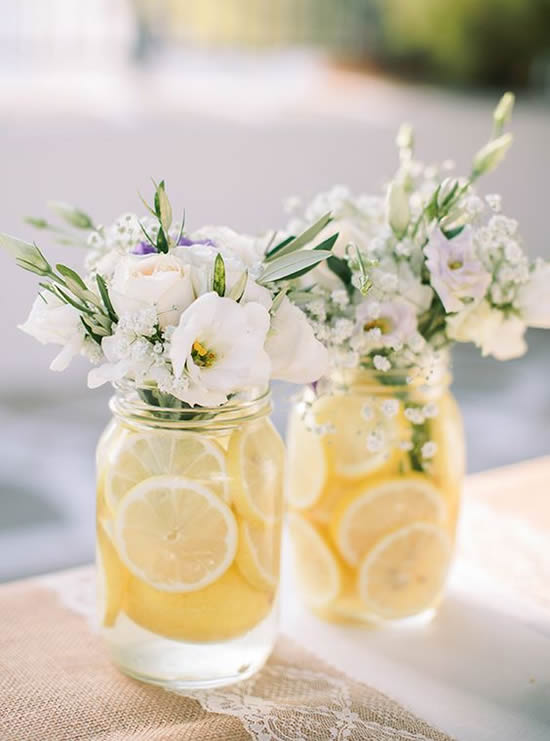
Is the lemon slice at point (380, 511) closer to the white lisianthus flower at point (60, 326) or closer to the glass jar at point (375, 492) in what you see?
the glass jar at point (375, 492)

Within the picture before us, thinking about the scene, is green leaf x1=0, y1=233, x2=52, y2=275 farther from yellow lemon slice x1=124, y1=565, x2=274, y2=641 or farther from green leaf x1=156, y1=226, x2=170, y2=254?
yellow lemon slice x1=124, y1=565, x2=274, y2=641

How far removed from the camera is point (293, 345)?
2.07 ft

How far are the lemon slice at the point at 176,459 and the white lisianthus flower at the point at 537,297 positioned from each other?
286 mm

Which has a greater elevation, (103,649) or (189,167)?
(189,167)

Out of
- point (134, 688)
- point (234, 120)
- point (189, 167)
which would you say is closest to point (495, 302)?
point (134, 688)

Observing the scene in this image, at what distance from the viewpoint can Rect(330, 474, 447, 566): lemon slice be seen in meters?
0.79

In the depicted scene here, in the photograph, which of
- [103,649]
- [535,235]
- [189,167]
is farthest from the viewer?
[535,235]

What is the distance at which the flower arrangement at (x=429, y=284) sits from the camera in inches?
28.1

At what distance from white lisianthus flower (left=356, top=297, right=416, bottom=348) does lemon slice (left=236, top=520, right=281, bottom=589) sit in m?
0.17

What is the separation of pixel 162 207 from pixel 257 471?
0.20m

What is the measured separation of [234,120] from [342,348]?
2727mm

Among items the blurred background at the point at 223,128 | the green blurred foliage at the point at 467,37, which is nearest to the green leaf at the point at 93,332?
the blurred background at the point at 223,128

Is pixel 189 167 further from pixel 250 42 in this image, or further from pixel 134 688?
pixel 134 688

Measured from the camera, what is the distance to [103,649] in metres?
0.77
